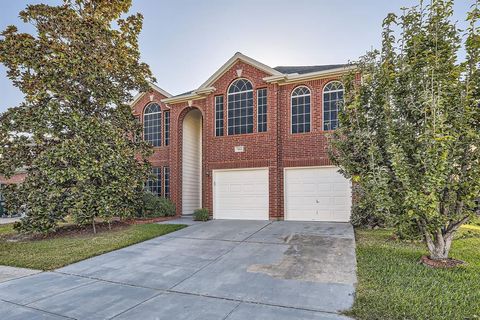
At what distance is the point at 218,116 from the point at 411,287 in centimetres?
978

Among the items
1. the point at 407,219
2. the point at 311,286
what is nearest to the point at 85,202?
the point at 311,286

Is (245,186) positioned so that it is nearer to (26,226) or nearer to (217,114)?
(217,114)

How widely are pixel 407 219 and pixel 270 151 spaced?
21.8ft

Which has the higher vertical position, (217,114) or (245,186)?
(217,114)

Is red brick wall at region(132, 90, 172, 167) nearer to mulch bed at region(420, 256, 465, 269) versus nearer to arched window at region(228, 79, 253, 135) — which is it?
arched window at region(228, 79, 253, 135)

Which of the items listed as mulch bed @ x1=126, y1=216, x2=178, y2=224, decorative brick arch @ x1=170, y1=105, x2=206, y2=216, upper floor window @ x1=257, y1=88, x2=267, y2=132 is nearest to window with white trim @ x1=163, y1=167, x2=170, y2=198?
decorative brick arch @ x1=170, y1=105, x2=206, y2=216

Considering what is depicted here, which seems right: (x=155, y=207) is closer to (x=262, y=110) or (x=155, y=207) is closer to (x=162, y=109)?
(x=162, y=109)

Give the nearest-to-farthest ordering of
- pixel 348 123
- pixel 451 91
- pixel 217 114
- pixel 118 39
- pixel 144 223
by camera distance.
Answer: pixel 451 91, pixel 348 123, pixel 118 39, pixel 144 223, pixel 217 114

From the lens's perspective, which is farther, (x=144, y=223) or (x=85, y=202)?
(x=144, y=223)

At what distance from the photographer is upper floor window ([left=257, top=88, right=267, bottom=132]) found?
11773 millimetres

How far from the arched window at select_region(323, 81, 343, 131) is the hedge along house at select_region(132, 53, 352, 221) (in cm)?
4

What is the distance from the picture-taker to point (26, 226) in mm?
9281

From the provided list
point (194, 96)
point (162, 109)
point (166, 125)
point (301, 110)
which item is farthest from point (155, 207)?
point (301, 110)

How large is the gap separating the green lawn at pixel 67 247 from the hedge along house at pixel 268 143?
126 inches
